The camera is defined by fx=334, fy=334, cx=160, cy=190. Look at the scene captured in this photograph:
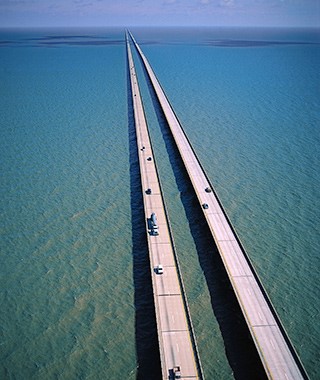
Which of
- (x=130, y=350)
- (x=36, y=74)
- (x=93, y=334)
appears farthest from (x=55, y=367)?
(x=36, y=74)

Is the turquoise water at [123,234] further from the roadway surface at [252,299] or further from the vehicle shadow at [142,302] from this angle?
the roadway surface at [252,299]

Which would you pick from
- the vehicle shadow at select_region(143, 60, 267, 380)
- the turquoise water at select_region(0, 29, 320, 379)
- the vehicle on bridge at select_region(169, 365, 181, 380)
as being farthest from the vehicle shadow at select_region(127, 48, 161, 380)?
the vehicle shadow at select_region(143, 60, 267, 380)


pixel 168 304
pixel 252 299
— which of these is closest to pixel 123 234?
pixel 168 304

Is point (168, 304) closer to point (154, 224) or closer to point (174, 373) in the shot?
point (174, 373)

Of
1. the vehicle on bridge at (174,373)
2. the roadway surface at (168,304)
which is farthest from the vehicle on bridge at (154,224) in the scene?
the vehicle on bridge at (174,373)

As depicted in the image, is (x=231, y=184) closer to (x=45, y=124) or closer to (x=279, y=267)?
(x=279, y=267)

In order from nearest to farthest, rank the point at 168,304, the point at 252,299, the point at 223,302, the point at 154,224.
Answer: the point at 168,304 < the point at 252,299 < the point at 223,302 < the point at 154,224

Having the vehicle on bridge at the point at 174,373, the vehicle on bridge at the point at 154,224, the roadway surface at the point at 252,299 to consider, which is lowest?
the vehicle on bridge at the point at 174,373
